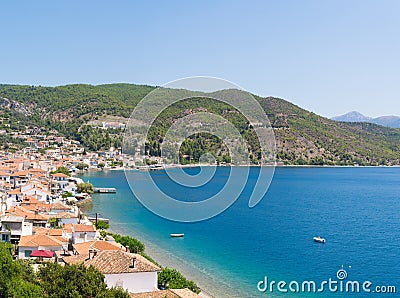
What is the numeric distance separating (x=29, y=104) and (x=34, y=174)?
88.1 meters

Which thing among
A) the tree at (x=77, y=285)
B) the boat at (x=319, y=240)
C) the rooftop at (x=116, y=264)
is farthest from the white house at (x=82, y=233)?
the boat at (x=319, y=240)

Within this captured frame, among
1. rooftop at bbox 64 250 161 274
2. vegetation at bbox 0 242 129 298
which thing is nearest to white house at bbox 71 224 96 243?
rooftop at bbox 64 250 161 274

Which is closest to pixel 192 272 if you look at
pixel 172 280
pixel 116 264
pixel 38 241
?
pixel 172 280

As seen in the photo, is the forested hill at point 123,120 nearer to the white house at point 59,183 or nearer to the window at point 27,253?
the white house at point 59,183

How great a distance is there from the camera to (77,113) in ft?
392

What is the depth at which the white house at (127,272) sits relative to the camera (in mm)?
13305

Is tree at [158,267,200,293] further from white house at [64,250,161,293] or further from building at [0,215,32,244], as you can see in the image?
building at [0,215,32,244]

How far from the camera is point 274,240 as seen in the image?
31000 millimetres

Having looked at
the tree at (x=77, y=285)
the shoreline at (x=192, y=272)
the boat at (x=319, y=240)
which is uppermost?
the tree at (x=77, y=285)

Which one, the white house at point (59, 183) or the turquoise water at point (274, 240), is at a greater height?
the white house at point (59, 183)

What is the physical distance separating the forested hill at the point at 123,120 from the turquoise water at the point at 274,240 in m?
46.8

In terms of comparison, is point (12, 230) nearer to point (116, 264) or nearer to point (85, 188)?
point (116, 264)

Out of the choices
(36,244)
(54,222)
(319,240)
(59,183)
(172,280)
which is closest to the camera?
(172,280)

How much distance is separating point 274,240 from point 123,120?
90.6 meters
